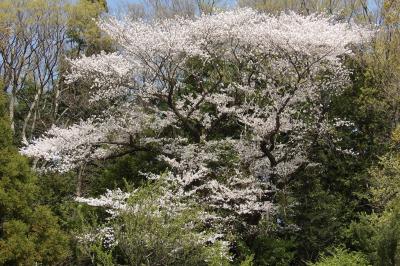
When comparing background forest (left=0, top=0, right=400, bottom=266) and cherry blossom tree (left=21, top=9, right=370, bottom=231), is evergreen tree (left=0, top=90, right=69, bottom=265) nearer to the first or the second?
background forest (left=0, top=0, right=400, bottom=266)

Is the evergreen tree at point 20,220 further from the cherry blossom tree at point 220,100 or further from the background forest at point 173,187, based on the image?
the cherry blossom tree at point 220,100

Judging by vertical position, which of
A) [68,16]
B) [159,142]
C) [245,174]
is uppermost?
[68,16]

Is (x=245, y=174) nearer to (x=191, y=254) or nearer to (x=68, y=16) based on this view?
(x=191, y=254)

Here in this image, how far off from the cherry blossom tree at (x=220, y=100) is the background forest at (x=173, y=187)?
0.30 meters

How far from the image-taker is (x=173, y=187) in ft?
39.8

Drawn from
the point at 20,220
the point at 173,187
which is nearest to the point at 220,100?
the point at 173,187

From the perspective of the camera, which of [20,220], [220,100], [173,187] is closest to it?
[20,220]

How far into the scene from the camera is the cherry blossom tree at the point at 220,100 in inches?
508

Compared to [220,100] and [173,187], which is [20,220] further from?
[220,100]

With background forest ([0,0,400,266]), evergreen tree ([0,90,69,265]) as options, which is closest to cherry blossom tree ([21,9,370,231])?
background forest ([0,0,400,266])

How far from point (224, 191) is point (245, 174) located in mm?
1019


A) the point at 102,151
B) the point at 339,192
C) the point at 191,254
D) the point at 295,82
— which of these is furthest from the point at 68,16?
the point at 191,254

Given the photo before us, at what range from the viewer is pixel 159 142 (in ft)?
46.5

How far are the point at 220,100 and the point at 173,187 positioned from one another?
10.2 ft
